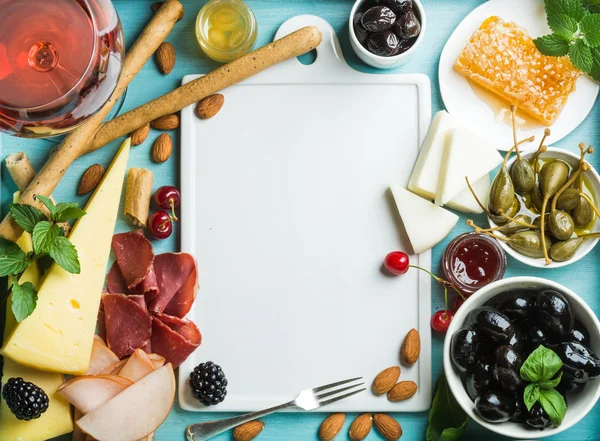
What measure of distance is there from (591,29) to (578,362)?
663mm

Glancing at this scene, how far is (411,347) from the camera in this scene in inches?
57.3

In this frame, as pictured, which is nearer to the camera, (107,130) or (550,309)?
(550,309)

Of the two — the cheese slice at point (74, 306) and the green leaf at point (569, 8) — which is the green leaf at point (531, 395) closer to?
the green leaf at point (569, 8)

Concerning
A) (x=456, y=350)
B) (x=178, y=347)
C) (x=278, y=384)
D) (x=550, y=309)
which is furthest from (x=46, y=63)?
(x=550, y=309)

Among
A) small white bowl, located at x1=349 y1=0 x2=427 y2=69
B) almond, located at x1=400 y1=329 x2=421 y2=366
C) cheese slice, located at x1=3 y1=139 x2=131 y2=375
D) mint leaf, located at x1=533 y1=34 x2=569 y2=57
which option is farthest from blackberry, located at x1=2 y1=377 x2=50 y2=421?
mint leaf, located at x1=533 y1=34 x2=569 y2=57

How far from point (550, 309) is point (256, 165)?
26.2 inches

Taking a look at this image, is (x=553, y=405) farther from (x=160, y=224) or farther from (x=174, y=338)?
(x=160, y=224)

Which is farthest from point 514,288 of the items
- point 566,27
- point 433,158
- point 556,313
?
point 566,27

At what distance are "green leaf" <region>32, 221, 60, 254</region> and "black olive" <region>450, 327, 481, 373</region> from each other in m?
0.80

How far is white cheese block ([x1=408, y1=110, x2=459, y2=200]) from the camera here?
146 cm

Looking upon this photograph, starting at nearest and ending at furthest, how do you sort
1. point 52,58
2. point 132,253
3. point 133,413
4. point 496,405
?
point 52,58 → point 496,405 → point 133,413 → point 132,253

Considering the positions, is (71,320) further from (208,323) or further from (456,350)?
(456,350)

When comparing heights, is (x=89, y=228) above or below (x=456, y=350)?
above

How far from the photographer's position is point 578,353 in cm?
127
